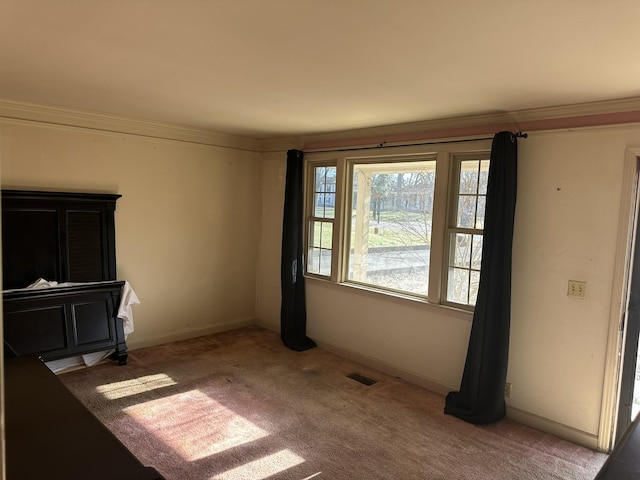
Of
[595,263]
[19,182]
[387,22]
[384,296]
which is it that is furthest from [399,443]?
[19,182]

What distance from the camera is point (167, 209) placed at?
483cm

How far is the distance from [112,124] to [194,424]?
284cm

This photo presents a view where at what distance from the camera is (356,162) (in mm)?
4625

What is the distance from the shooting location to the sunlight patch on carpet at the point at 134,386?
369 cm

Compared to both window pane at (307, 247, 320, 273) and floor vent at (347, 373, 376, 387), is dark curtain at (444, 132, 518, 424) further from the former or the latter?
window pane at (307, 247, 320, 273)

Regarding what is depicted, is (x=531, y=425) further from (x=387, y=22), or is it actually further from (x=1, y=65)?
(x=1, y=65)

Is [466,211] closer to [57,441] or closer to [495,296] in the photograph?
[495,296]

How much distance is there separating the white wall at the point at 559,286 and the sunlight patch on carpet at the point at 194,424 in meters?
1.74

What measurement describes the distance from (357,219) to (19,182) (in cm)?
309

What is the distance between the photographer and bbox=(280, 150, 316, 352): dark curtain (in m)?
4.95

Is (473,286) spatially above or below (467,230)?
below

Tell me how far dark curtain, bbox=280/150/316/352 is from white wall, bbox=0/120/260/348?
2.48 feet

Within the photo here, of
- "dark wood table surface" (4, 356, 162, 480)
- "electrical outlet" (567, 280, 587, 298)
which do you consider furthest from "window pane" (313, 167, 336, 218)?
"dark wood table surface" (4, 356, 162, 480)

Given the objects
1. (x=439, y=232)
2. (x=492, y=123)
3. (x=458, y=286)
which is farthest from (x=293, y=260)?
(x=492, y=123)
